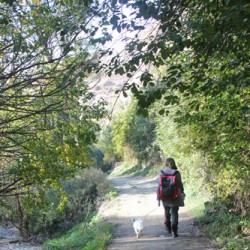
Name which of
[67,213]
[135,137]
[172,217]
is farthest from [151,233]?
[135,137]

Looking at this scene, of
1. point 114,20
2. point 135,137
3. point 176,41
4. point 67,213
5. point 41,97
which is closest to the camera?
point 176,41

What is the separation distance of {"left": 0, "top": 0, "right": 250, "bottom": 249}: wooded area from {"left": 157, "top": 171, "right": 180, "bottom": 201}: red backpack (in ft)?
3.33

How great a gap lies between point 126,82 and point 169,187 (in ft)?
16.1

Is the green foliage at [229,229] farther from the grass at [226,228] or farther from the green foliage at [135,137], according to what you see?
the green foliage at [135,137]

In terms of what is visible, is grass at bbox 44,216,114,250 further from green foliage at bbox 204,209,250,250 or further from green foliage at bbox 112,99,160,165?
green foliage at bbox 112,99,160,165

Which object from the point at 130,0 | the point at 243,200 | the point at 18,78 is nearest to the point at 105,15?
the point at 130,0

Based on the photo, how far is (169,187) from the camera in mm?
8695

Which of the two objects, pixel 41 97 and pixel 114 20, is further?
pixel 41 97

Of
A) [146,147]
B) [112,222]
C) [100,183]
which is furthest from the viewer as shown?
[146,147]

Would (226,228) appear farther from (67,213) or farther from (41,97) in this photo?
(67,213)

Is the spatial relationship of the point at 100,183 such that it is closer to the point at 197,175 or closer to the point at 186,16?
the point at 197,175

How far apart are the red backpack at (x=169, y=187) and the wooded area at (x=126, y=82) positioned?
39.9 inches

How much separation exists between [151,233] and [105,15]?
277 inches

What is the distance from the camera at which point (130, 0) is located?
4195 millimetres
